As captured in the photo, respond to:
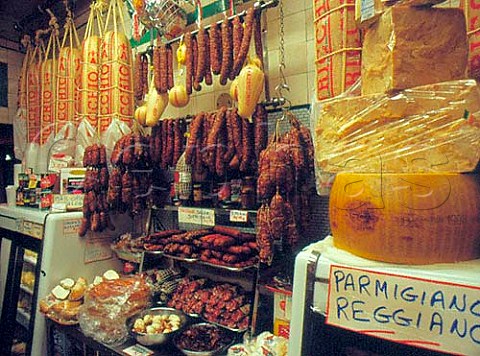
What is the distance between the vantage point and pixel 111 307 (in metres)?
2.00

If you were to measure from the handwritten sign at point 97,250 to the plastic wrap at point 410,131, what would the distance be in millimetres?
2263

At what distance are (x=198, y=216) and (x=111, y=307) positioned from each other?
0.75 meters

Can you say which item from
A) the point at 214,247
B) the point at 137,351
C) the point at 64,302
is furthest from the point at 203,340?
the point at 64,302

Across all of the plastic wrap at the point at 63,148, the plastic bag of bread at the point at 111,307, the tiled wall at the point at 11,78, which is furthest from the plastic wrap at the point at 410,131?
the tiled wall at the point at 11,78

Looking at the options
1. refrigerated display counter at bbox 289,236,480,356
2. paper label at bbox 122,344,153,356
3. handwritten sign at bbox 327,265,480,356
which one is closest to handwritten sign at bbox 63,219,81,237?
paper label at bbox 122,344,153,356

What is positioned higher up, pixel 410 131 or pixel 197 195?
pixel 410 131

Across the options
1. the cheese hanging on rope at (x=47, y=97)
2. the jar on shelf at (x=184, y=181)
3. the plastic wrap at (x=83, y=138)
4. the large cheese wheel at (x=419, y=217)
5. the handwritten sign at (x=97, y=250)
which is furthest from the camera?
the cheese hanging on rope at (x=47, y=97)

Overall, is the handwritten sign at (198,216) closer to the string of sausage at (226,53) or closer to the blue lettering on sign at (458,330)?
the string of sausage at (226,53)

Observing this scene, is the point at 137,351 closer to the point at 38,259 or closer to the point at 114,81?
the point at 38,259

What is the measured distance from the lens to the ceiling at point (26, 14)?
387 cm

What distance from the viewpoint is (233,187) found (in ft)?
6.75

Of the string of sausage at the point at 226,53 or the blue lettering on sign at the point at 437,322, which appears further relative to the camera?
the string of sausage at the point at 226,53

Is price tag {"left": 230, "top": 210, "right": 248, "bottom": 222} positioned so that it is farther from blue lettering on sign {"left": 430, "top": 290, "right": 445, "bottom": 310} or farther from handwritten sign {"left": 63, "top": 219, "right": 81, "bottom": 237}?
handwritten sign {"left": 63, "top": 219, "right": 81, "bottom": 237}

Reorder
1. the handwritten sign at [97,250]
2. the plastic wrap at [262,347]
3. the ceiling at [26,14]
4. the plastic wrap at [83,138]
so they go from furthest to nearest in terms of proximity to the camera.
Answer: the ceiling at [26,14]
the plastic wrap at [83,138]
the handwritten sign at [97,250]
the plastic wrap at [262,347]
